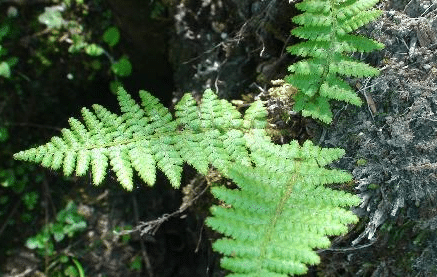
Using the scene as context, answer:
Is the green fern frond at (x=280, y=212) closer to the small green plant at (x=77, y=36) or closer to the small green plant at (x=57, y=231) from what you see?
the small green plant at (x=77, y=36)

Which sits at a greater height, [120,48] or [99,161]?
[120,48]

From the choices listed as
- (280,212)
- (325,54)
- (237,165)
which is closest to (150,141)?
(237,165)


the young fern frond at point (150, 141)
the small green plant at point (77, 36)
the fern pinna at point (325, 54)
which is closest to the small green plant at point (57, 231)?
the small green plant at point (77, 36)

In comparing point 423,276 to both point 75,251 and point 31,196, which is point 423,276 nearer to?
point 75,251

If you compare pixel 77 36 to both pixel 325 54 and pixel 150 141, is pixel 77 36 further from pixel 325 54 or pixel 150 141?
pixel 325 54

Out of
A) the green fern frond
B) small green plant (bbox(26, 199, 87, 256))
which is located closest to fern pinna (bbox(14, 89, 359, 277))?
the green fern frond

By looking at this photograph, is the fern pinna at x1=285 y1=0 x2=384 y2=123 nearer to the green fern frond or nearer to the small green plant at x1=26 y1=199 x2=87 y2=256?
the green fern frond

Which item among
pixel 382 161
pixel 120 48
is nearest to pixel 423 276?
pixel 382 161
